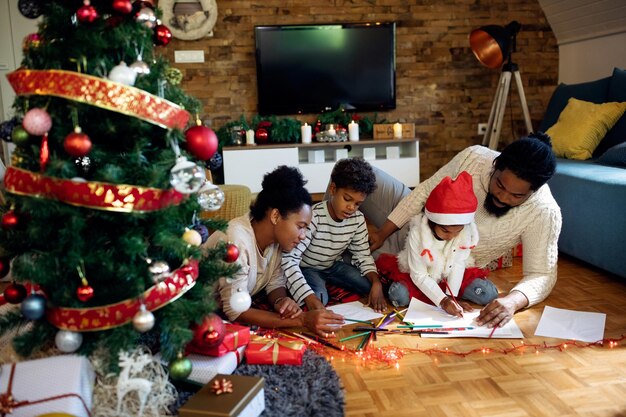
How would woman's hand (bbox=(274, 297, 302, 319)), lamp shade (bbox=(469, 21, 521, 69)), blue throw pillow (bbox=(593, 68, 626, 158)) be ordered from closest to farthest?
1. woman's hand (bbox=(274, 297, 302, 319))
2. blue throw pillow (bbox=(593, 68, 626, 158))
3. lamp shade (bbox=(469, 21, 521, 69))

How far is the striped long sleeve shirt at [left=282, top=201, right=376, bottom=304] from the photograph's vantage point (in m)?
2.41

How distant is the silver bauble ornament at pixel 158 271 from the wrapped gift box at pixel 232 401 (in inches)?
12.0

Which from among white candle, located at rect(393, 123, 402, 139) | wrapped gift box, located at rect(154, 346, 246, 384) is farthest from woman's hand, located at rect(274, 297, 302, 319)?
white candle, located at rect(393, 123, 402, 139)

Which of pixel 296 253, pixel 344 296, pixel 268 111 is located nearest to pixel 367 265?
pixel 344 296

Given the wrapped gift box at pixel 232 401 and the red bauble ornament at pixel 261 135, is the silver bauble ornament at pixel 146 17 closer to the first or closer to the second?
the wrapped gift box at pixel 232 401

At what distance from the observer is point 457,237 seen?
228cm

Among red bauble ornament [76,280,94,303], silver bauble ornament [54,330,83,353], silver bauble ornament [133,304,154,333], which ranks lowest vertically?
silver bauble ornament [54,330,83,353]

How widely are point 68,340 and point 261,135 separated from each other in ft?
11.8

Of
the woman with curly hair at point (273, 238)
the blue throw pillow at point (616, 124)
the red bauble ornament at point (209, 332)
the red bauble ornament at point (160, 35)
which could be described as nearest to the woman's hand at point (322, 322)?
the woman with curly hair at point (273, 238)

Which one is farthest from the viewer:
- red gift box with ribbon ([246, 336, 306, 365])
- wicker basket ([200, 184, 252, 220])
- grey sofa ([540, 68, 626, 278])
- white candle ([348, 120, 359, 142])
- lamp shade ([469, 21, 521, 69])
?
white candle ([348, 120, 359, 142])

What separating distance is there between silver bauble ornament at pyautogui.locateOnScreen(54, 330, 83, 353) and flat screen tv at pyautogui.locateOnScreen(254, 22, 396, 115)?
383cm

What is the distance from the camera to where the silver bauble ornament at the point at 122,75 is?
132cm

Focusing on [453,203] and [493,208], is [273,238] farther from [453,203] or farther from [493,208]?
[493,208]

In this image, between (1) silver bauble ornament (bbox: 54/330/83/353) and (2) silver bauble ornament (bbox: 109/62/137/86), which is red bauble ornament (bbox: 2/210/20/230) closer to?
(1) silver bauble ornament (bbox: 54/330/83/353)
